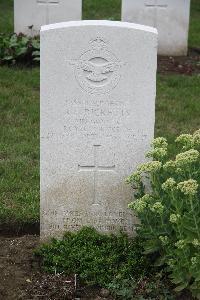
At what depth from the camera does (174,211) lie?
4148mm

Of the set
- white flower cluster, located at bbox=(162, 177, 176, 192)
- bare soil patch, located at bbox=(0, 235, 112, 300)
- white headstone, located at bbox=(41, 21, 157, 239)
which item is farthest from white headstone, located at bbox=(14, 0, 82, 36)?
white flower cluster, located at bbox=(162, 177, 176, 192)

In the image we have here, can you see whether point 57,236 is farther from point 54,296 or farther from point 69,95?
point 69,95

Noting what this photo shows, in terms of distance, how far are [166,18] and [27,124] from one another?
151 inches

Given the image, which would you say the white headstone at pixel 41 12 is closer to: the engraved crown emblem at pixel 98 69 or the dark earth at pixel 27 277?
the dark earth at pixel 27 277

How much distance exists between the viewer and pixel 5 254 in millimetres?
4711

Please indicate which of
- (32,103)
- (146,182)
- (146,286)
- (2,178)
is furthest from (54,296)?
(32,103)

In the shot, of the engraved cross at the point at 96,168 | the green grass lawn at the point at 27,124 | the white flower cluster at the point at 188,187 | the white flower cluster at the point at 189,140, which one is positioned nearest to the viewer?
the white flower cluster at the point at 188,187

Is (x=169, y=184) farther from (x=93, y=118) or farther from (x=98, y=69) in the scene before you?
(x=98, y=69)

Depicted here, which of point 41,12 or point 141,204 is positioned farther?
point 41,12

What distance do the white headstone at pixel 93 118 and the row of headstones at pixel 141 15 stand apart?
5.93 meters

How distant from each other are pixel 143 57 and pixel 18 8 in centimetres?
631

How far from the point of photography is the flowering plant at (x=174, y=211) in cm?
397

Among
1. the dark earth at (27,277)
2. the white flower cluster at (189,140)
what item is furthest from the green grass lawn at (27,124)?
the white flower cluster at (189,140)

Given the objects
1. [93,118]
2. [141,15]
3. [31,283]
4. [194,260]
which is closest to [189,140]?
[93,118]
